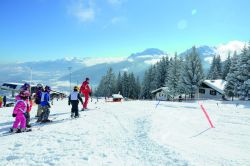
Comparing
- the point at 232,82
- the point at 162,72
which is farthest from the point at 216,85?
the point at 162,72

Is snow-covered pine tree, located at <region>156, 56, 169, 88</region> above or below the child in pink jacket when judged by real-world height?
above

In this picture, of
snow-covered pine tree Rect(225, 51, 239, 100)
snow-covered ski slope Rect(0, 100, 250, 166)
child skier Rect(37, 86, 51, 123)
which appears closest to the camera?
snow-covered ski slope Rect(0, 100, 250, 166)

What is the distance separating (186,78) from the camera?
169ft

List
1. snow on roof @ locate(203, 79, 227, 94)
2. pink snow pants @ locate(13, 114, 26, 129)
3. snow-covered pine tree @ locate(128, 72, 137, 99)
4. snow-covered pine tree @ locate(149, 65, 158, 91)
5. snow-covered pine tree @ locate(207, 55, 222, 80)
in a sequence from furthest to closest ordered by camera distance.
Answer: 1. snow-covered pine tree @ locate(128, 72, 137, 99)
2. snow-covered pine tree @ locate(207, 55, 222, 80)
3. snow-covered pine tree @ locate(149, 65, 158, 91)
4. snow on roof @ locate(203, 79, 227, 94)
5. pink snow pants @ locate(13, 114, 26, 129)

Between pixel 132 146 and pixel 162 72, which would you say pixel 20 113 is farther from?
pixel 162 72

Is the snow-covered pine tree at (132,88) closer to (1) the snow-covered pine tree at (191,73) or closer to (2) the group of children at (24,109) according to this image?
(1) the snow-covered pine tree at (191,73)

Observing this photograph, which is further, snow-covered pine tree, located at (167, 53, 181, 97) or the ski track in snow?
snow-covered pine tree, located at (167, 53, 181, 97)

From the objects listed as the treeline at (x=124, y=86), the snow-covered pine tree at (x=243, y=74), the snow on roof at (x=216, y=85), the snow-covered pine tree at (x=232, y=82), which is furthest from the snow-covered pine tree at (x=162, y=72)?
the snow-covered pine tree at (x=243, y=74)

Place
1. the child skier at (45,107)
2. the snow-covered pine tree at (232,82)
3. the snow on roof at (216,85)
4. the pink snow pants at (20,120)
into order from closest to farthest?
the pink snow pants at (20,120) < the child skier at (45,107) < the snow-covered pine tree at (232,82) < the snow on roof at (216,85)

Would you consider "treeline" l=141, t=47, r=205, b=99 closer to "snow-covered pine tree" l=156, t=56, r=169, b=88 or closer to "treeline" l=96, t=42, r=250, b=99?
"treeline" l=96, t=42, r=250, b=99

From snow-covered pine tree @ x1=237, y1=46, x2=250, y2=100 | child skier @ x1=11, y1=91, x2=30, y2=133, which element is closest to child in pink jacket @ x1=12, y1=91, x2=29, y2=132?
child skier @ x1=11, y1=91, x2=30, y2=133

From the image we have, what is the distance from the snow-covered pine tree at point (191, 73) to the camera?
2012 inches

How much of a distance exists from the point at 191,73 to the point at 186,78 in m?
1.62

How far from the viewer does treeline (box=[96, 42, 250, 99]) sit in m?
41.8
